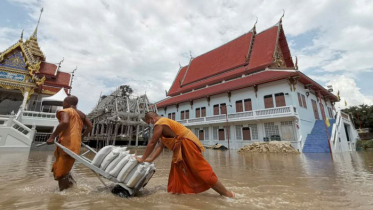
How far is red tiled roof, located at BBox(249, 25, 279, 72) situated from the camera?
17675mm

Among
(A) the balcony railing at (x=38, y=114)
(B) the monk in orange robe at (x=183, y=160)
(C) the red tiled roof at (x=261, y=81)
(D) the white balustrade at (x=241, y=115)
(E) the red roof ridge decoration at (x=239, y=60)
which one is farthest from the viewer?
(E) the red roof ridge decoration at (x=239, y=60)

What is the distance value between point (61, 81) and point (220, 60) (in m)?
17.8

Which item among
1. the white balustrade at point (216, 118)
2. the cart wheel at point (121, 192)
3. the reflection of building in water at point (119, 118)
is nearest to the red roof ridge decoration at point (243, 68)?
the white balustrade at point (216, 118)

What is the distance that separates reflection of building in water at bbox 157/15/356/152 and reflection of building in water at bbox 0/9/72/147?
40.5ft

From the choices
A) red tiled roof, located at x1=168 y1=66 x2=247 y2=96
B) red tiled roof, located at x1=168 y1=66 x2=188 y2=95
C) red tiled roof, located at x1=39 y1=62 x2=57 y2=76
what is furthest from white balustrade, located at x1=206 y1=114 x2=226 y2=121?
red tiled roof, located at x1=39 y1=62 x2=57 y2=76

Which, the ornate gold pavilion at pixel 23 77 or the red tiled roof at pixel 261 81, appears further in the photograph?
the ornate gold pavilion at pixel 23 77

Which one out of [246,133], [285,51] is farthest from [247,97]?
[285,51]

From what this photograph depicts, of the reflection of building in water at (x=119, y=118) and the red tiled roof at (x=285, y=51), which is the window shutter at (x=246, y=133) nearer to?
the reflection of building in water at (x=119, y=118)

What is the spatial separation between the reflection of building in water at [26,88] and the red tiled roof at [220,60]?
578 inches

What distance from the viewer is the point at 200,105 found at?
20.7 meters

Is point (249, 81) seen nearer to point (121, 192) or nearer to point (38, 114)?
point (121, 192)

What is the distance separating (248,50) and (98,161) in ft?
67.2

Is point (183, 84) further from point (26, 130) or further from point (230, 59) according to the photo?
point (26, 130)

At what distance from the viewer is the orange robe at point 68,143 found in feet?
8.33
